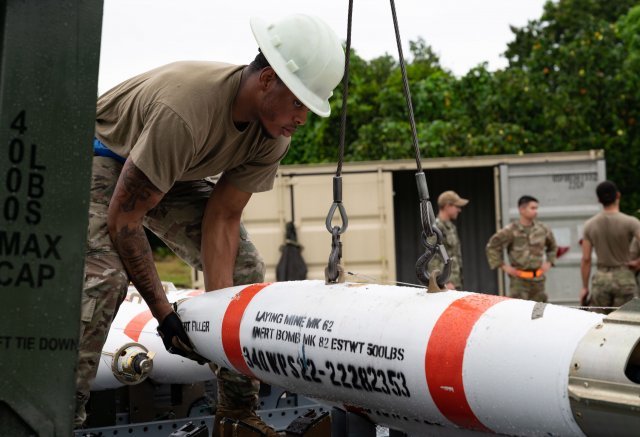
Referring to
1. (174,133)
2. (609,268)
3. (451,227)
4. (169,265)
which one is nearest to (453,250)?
(451,227)

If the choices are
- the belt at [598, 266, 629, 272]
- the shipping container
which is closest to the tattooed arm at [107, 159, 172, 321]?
the belt at [598, 266, 629, 272]

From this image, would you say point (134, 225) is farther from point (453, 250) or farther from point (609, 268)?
point (453, 250)

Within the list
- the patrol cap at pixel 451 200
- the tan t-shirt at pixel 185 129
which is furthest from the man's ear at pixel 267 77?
the patrol cap at pixel 451 200

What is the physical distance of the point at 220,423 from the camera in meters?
4.49

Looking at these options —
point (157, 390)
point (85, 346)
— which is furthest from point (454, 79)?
point (85, 346)

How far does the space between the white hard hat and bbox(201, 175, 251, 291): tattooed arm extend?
34.8 inches

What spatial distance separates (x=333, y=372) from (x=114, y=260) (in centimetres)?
113

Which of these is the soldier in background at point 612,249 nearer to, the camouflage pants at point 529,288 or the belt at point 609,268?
the belt at point 609,268

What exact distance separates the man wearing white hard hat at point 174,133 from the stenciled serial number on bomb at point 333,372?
55 cm

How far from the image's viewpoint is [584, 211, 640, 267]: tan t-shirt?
10000mm

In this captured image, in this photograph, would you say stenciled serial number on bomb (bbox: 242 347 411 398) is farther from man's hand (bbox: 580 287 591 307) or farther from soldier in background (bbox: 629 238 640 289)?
man's hand (bbox: 580 287 591 307)

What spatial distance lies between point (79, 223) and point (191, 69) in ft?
6.53

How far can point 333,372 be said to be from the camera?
11.9 ft

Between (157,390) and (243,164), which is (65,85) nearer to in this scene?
(243,164)
